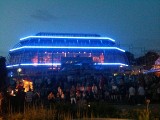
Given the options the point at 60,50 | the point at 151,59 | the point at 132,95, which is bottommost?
the point at 132,95

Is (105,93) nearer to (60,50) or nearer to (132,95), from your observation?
(132,95)

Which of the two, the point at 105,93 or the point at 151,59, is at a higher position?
the point at 151,59

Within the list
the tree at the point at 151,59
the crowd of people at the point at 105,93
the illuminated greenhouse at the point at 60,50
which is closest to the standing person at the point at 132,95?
the crowd of people at the point at 105,93

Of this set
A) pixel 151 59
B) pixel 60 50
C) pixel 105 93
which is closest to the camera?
pixel 105 93

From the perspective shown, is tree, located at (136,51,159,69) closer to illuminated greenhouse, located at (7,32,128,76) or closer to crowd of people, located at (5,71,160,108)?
crowd of people, located at (5,71,160,108)

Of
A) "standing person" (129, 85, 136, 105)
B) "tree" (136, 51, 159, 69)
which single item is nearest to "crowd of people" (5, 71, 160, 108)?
"standing person" (129, 85, 136, 105)

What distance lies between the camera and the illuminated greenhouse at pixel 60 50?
330 ft

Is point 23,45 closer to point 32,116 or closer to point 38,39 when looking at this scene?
point 38,39

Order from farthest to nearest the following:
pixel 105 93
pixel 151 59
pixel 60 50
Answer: pixel 60 50
pixel 151 59
pixel 105 93

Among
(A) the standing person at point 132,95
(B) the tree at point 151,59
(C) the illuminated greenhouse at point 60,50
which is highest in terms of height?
(C) the illuminated greenhouse at point 60,50

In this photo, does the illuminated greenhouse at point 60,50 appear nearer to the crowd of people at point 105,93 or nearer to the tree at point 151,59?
the tree at point 151,59

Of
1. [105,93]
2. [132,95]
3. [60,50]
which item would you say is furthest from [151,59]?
[132,95]

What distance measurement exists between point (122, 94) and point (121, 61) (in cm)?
8019

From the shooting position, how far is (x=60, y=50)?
337ft
